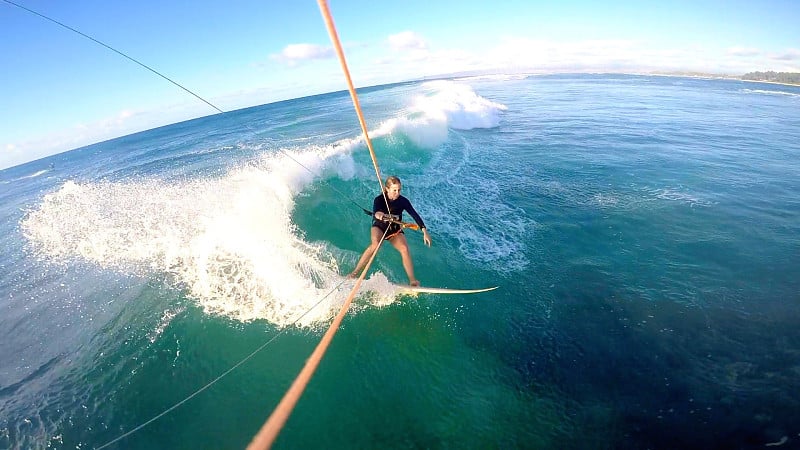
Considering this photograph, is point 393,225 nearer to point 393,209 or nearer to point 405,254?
point 393,209

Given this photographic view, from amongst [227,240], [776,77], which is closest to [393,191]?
[227,240]

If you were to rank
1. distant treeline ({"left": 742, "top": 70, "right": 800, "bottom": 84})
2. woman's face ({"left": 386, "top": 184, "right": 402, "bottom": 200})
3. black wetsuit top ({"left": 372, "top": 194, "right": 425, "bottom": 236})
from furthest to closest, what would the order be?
distant treeline ({"left": 742, "top": 70, "right": 800, "bottom": 84}) < black wetsuit top ({"left": 372, "top": 194, "right": 425, "bottom": 236}) < woman's face ({"left": 386, "top": 184, "right": 402, "bottom": 200})

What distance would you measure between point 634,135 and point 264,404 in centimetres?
A: 2562

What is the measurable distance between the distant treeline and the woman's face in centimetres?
12574

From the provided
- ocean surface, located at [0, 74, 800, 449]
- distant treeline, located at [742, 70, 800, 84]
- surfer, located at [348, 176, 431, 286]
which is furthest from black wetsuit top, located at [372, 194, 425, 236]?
distant treeline, located at [742, 70, 800, 84]

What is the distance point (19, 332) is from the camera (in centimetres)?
748

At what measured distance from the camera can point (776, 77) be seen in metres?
93.2

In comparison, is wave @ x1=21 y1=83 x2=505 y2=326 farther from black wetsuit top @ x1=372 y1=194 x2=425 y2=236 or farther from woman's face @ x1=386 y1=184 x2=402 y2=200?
woman's face @ x1=386 y1=184 x2=402 y2=200

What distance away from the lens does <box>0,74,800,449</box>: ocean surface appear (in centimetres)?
486

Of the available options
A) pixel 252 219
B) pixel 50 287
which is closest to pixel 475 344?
pixel 252 219

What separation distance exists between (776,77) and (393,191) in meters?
145

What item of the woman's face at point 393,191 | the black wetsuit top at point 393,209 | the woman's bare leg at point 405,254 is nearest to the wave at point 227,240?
the woman's bare leg at point 405,254

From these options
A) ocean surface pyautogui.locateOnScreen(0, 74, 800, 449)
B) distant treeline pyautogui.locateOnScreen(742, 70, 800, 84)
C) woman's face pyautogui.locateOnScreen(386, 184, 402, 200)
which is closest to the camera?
ocean surface pyautogui.locateOnScreen(0, 74, 800, 449)

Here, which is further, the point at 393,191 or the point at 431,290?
the point at 431,290
